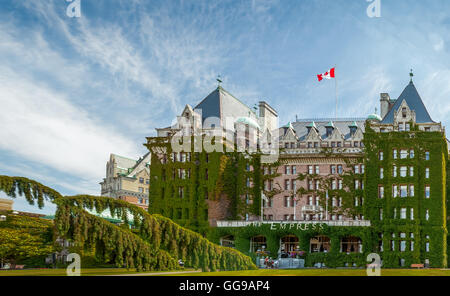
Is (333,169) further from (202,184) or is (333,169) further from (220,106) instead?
(220,106)

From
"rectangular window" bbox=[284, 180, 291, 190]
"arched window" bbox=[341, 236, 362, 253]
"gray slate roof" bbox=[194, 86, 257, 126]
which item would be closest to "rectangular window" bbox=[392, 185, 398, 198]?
"arched window" bbox=[341, 236, 362, 253]

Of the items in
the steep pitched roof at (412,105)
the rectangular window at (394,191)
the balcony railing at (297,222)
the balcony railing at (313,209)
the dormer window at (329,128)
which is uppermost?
the steep pitched roof at (412,105)

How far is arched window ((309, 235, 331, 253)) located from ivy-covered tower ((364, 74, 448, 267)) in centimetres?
644

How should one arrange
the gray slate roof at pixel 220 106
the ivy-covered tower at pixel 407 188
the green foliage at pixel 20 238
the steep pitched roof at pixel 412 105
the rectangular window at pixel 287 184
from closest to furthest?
the green foliage at pixel 20 238, the ivy-covered tower at pixel 407 188, the steep pitched roof at pixel 412 105, the rectangular window at pixel 287 184, the gray slate roof at pixel 220 106

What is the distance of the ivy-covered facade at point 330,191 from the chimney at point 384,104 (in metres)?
0.16

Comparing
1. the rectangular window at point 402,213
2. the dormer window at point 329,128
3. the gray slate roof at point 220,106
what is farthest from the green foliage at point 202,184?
the rectangular window at point 402,213

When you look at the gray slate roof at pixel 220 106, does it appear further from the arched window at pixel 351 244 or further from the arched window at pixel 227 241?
the arched window at pixel 351 244

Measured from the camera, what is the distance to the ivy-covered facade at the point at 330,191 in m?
79.7

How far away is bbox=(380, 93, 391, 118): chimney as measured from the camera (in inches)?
3610

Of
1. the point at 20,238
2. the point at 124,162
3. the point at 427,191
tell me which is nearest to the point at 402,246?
the point at 427,191

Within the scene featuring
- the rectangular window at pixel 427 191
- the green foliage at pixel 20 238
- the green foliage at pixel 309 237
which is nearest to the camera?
the green foliage at pixel 20 238

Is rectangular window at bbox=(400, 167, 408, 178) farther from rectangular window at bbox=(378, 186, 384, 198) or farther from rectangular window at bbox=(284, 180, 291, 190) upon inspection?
rectangular window at bbox=(284, 180, 291, 190)

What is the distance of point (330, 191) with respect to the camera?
87125 mm
